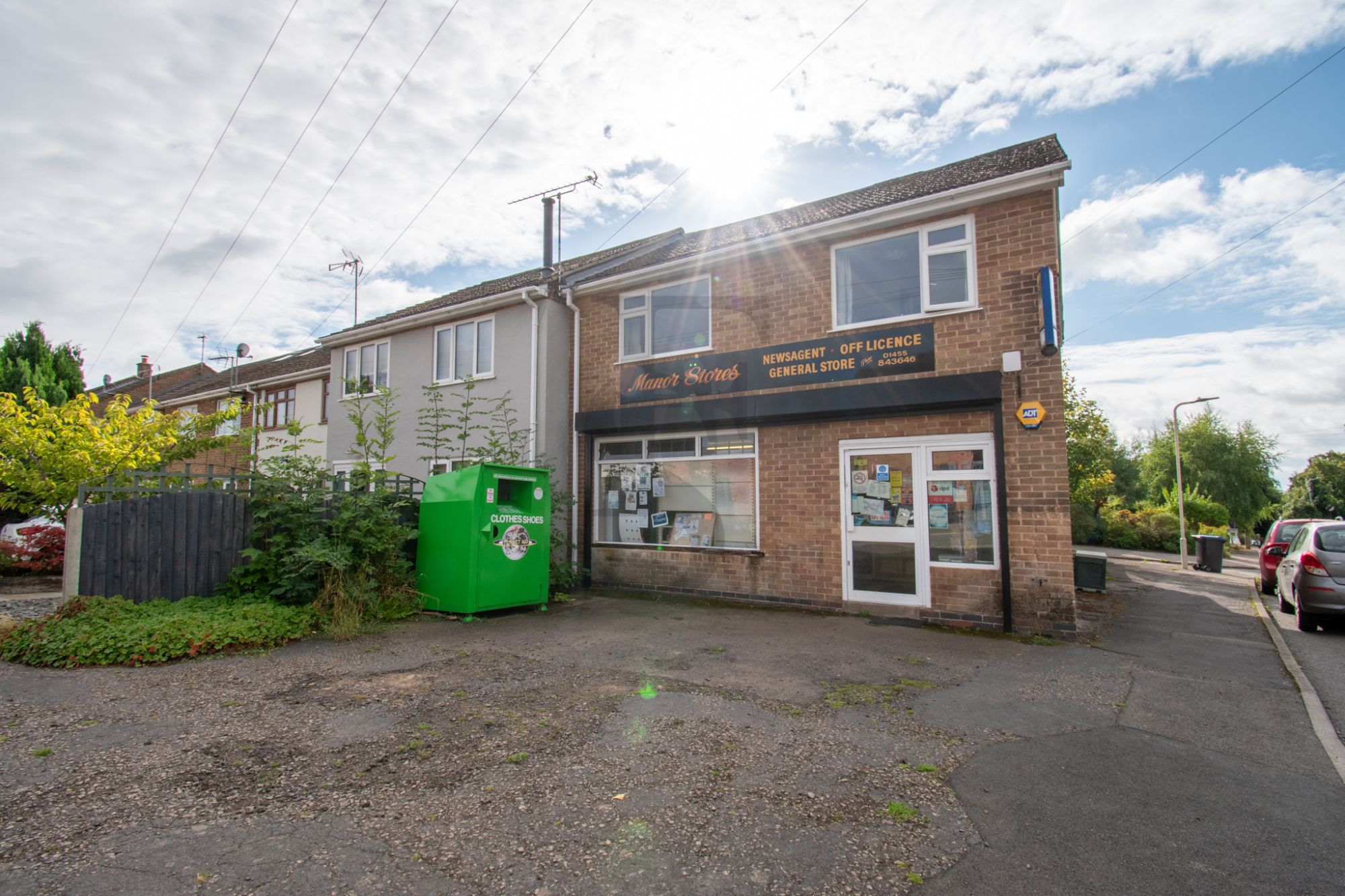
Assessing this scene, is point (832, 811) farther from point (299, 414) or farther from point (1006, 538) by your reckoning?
point (299, 414)

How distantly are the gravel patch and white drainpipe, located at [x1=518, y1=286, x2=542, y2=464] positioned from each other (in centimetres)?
596

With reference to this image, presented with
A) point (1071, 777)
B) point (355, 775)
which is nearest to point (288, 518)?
point (355, 775)

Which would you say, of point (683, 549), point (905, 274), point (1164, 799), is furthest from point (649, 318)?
point (1164, 799)

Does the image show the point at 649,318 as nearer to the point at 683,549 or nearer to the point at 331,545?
the point at 683,549

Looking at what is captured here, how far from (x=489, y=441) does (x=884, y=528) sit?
22.1 feet

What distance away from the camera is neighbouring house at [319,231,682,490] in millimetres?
11719

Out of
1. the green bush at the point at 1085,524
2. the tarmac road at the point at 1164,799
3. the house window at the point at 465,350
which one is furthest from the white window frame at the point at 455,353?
the green bush at the point at 1085,524

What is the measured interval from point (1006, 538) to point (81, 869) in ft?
26.1

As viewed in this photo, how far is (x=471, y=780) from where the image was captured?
3.52 meters

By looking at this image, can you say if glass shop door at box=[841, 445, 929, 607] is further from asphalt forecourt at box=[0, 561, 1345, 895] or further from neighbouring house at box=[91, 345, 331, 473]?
neighbouring house at box=[91, 345, 331, 473]

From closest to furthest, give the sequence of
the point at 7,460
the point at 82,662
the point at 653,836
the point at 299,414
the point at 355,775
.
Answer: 1. the point at 653,836
2. the point at 355,775
3. the point at 82,662
4. the point at 7,460
5. the point at 299,414

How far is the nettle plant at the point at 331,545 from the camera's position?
24.7 ft

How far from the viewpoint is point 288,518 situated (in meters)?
8.04

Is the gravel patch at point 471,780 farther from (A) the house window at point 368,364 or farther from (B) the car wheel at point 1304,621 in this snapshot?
(A) the house window at point 368,364
